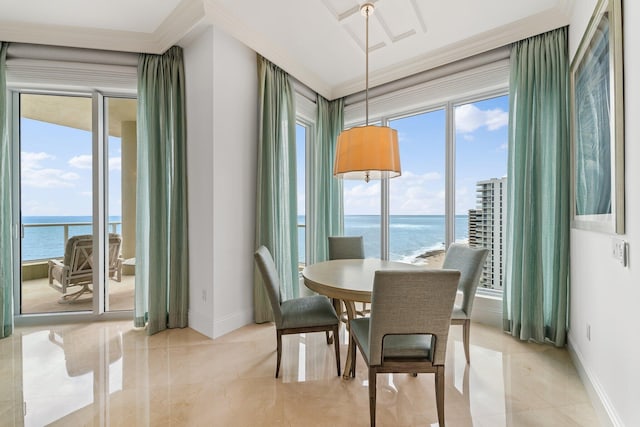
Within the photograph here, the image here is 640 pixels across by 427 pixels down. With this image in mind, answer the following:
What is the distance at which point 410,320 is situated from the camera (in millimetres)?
1353

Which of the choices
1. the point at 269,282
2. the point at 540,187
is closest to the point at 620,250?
the point at 540,187

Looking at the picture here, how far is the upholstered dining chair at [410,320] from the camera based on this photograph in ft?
4.29

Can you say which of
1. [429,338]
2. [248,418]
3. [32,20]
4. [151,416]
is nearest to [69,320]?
[151,416]

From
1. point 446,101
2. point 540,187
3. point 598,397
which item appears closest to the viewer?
point 598,397

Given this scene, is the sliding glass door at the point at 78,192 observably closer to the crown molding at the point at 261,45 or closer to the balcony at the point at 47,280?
the balcony at the point at 47,280

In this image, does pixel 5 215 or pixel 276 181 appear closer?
pixel 5 215

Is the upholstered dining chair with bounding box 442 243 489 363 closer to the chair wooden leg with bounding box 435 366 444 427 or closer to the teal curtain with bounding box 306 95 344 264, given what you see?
the chair wooden leg with bounding box 435 366 444 427

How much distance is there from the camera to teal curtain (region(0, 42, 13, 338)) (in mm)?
2510

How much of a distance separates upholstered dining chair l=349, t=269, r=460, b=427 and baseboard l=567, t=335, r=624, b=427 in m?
0.88

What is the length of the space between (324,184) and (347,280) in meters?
2.11

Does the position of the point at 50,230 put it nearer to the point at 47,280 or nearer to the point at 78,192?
the point at 78,192

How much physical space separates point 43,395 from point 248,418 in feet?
4.37

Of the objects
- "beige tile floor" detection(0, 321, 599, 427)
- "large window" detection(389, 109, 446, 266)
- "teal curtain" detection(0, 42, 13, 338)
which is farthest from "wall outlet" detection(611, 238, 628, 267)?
"teal curtain" detection(0, 42, 13, 338)

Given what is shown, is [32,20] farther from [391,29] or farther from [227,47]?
[391,29]
